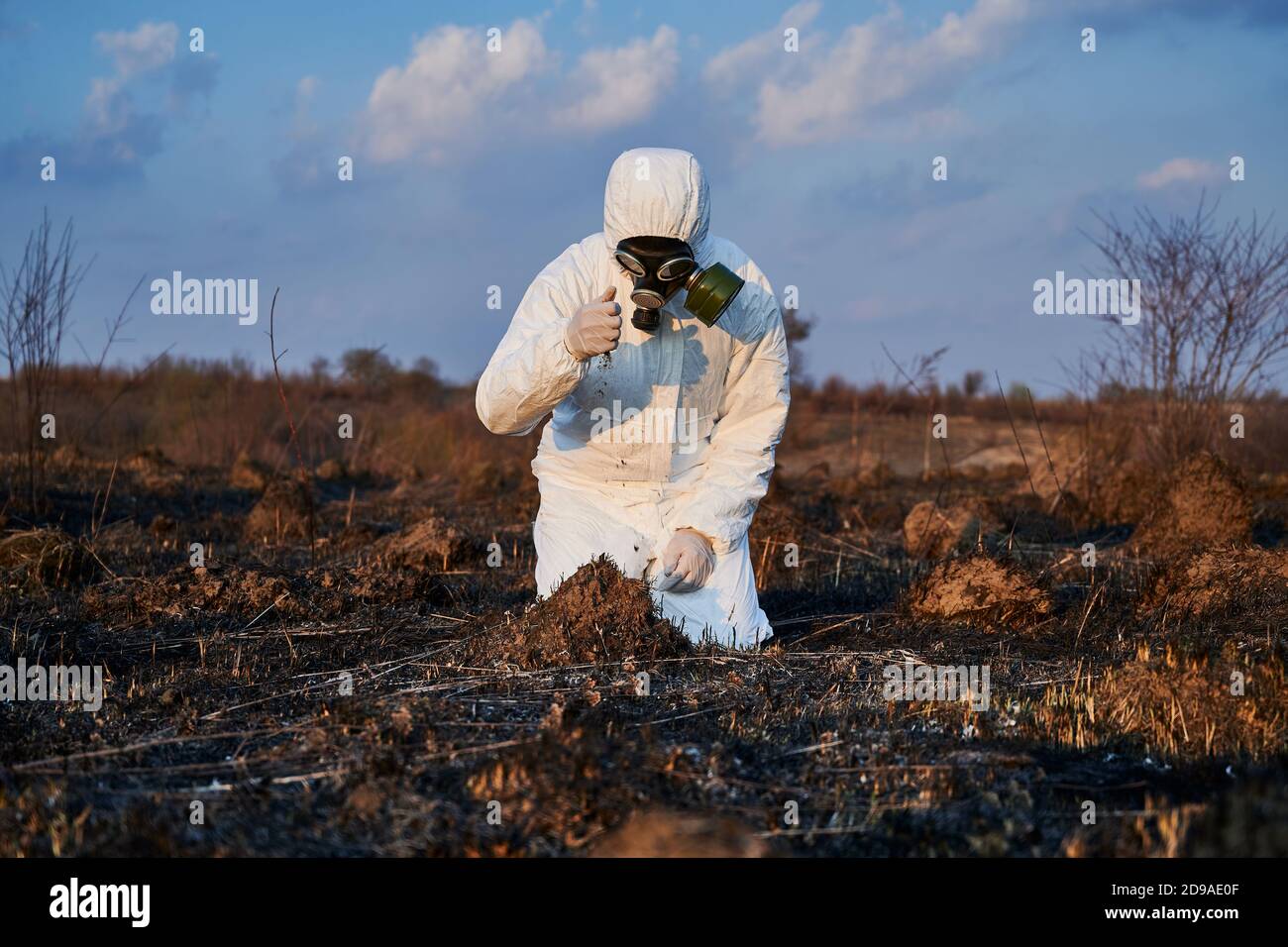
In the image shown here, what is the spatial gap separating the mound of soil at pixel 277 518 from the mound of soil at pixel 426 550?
181 centimetres

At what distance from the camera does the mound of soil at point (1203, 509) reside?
808 centimetres

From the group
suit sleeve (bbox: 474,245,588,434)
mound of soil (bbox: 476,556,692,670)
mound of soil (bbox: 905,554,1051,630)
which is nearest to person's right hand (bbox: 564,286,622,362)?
suit sleeve (bbox: 474,245,588,434)

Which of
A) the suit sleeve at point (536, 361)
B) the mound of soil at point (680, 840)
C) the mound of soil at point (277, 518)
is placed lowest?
the mound of soil at point (680, 840)

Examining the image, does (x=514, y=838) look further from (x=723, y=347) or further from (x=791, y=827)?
(x=723, y=347)

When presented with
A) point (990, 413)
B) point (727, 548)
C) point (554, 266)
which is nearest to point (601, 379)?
point (554, 266)

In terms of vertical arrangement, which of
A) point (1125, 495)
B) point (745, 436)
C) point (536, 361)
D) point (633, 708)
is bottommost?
point (633, 708)

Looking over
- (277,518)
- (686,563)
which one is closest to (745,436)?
(686,563)

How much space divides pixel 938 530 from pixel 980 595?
2.97 meters

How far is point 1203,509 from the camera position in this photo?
8.18 m

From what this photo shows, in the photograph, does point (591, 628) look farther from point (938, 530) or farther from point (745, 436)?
point (938, 530)

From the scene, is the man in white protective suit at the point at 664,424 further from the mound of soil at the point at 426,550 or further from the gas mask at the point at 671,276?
the mound of soil at the point at 426,550

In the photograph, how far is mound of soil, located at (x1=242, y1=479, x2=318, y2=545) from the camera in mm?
9406

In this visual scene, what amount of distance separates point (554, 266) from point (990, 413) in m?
21.9

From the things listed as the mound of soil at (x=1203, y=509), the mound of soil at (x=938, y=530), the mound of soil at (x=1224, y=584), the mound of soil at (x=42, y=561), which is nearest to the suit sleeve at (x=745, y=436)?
the mound of soil at (x=1224, y=584)
